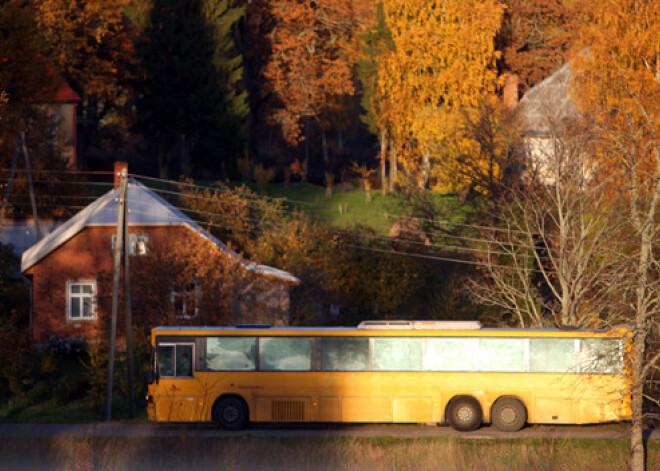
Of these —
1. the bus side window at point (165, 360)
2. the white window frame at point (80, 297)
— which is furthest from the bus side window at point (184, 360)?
the white window frame at point (80, 297)

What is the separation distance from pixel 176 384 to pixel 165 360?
2.44ft

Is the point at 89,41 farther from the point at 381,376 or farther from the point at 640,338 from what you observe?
the point at 640,338

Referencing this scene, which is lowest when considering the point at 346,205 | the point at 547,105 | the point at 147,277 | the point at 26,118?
the point at 147,277

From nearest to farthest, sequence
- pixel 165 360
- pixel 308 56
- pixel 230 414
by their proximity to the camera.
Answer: pixel 230 414 < pixel 165 360 < pixel 308 56

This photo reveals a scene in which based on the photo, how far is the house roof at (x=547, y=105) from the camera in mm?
52884

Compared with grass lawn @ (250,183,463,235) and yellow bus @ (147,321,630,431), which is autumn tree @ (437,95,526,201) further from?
yellow bus @ (147,321,630,431)

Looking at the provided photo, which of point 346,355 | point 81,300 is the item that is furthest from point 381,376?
point 81,300

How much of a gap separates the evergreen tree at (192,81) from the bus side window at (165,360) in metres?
33.9

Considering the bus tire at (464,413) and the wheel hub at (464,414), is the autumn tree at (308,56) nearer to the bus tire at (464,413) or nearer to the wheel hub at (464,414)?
the bus tire at (464,413)

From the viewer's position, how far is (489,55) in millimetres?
54656

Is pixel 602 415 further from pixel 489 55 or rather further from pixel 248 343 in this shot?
pixel 489 55

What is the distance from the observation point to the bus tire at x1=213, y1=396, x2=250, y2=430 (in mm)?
29516

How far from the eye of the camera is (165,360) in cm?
2978

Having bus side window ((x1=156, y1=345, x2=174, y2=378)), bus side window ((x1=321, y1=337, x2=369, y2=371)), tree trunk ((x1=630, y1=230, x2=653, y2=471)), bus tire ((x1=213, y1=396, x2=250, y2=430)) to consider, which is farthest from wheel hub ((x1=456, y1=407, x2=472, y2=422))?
bus side window ((x1=156, y1=345, x2=174, y2=378))
